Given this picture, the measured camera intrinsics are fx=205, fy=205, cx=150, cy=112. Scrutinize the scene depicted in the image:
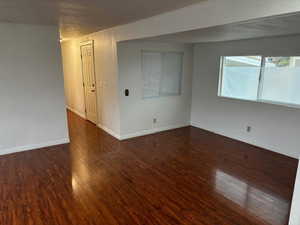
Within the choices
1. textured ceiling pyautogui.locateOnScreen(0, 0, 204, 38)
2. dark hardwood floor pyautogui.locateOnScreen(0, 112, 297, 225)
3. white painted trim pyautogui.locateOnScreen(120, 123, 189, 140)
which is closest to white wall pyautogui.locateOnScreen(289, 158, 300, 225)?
dark hardwood floor pyautogui.locateOnScreen(0, 112, 297, 225)

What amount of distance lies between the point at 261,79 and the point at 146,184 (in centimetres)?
306

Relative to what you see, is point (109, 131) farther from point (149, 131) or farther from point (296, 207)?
point (296, 207)

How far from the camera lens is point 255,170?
3365mm

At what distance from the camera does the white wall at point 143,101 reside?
4461 millimetres

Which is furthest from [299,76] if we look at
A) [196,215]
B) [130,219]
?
[130,219]

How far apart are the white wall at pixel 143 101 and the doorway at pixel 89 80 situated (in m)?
1.28

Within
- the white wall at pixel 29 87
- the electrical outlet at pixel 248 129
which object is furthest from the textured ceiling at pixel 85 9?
the electrical outlet at pixel 248 129

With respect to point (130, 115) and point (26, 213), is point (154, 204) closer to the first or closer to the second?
point (26, 213)

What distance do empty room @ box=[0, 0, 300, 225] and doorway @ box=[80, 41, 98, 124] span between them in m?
0.05

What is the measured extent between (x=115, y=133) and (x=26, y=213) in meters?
2.62

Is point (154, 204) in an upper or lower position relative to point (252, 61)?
lower

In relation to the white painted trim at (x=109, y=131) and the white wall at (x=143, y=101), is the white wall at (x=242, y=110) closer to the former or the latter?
the white wall at (x=143, y=101)

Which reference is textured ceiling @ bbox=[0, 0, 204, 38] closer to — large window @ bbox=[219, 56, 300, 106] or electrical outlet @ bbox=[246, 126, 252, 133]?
large window @ bbox=[219, 56, 300, 106]

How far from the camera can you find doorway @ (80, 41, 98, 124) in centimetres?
534
